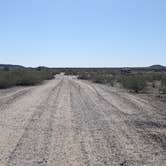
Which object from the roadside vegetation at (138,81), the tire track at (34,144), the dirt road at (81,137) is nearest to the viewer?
the tire track at (34,144)

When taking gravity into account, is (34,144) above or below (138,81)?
below

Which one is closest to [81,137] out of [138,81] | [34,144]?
[34,144]

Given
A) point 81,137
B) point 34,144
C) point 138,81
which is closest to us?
point 34,144

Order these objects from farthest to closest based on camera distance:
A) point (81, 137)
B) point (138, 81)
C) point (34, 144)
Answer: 1. point (138, 81)
2. point (81, 137)
3. point (34, 144)

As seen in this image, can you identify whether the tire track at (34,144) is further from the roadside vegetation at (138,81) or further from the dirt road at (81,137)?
the roadside vegetation at (138,81)

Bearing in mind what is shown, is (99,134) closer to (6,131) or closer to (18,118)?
(6,131)

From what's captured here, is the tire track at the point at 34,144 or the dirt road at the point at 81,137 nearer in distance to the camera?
the tire track at the point at 34,144

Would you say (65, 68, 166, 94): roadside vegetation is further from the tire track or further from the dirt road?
the tire track

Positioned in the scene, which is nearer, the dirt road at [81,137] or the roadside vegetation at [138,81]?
the dirt road at [81,137]

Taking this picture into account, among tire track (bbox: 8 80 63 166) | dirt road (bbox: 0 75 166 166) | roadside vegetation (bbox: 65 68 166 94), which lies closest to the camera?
tire track (bbox: 8 80 63 166)

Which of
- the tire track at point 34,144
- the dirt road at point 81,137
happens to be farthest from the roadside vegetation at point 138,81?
the tire track at point 34,144

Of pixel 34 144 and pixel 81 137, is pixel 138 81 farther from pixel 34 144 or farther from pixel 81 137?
pixel 34 144

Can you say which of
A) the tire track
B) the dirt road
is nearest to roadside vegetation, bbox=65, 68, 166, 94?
the dirt road

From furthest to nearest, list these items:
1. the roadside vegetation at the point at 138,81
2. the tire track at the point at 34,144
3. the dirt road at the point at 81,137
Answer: the roadside vegetation at the point at 138,81
the dirt road at the point at 81,137
the tire track at the point at 34,144
